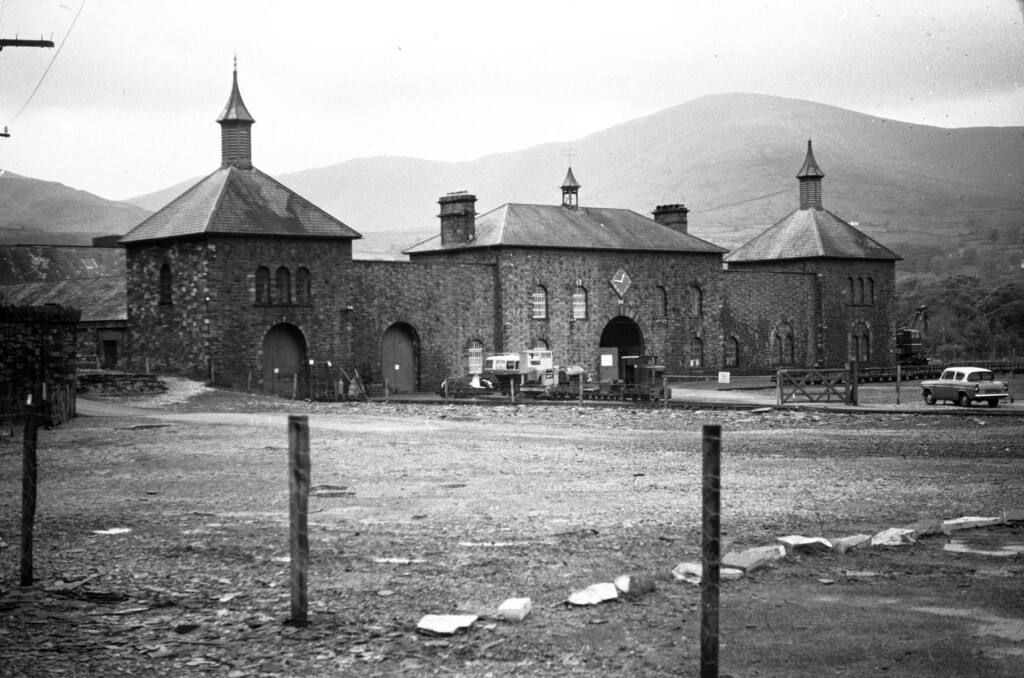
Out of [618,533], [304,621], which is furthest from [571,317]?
[304,621]

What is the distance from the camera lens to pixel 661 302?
5744 cm

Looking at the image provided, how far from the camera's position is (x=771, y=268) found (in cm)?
6675

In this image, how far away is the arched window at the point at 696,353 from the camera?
A: 2312 inches

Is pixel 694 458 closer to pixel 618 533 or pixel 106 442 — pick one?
pixel 618 533

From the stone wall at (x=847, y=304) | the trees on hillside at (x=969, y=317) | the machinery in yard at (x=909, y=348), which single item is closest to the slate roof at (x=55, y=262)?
the stone wall at (x=847, y=304)

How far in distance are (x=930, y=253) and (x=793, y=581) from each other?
161615 millimetres

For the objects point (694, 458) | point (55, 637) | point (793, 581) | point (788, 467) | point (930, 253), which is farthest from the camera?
point (930, 253)

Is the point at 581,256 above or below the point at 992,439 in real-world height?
above

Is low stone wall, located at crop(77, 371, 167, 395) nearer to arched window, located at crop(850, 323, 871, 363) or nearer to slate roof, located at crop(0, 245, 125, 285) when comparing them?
slate roof, located at crop(0, 245, 125, 285)

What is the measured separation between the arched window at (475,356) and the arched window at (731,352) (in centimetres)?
1448

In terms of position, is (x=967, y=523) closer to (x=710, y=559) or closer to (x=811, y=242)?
(x=710, y=559)

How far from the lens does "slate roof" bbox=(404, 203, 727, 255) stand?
53.6 meters

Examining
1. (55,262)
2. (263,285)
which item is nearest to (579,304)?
(263,285)

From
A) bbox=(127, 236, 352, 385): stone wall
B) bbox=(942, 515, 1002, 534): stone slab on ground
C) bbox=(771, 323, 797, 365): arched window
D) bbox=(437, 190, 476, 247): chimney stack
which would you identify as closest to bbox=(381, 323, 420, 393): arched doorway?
bbox=(127, 236, 352, 385): stone wall
